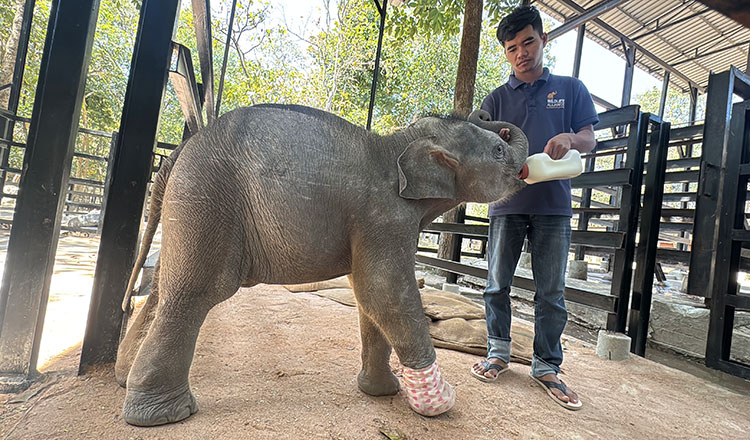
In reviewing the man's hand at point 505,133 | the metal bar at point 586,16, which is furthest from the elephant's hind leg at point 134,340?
the metal bar at point 586,16

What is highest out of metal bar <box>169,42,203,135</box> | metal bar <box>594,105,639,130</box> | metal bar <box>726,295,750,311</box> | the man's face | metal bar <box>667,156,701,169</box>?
metal bar <box>667,156,701,169</box>

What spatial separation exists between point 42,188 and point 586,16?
1032 centimetres

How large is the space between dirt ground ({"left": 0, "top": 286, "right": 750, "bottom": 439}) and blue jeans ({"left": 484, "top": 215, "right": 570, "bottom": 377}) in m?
0.21

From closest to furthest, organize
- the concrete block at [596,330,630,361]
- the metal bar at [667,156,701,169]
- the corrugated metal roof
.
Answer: the concrete block at [596,330,630,361]
the metal bar at [667,156,701,169]
the corrugated metal roof

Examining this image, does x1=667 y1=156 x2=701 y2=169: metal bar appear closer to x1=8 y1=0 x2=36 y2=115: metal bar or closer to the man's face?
the man's face

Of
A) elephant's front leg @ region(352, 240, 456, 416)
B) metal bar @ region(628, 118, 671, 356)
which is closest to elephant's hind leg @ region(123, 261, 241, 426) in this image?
elephant's front leg @ region(352, 240, 456, 416)

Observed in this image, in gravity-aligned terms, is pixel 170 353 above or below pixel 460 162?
below

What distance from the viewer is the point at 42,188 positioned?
5.98 ft

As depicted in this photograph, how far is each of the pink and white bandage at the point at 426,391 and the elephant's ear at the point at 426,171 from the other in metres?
0.81

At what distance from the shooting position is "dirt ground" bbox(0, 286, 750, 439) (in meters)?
1.55

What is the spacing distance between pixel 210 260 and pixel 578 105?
2386mm

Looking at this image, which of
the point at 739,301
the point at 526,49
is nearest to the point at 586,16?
the point at 739,301

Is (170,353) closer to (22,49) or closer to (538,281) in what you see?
(538,281)

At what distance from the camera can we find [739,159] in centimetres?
332
